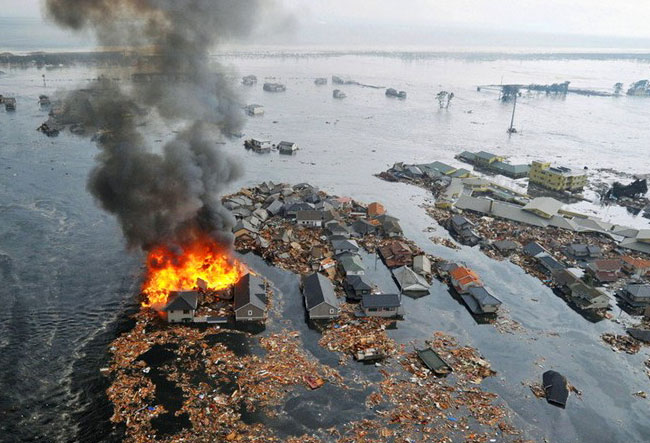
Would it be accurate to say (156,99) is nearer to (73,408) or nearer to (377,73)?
(73,408)

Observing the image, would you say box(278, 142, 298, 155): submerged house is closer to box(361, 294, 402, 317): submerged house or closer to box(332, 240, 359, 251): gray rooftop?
box(332, 240, 359, 251): gray rooftop

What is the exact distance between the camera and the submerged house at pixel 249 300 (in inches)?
1081

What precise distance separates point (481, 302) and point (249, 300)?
48.6ft

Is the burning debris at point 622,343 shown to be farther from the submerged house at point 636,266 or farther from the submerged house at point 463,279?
the submerged house at point 636,266

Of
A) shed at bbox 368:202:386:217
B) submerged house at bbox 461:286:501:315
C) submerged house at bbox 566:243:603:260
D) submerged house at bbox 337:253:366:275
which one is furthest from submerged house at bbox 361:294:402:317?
submerged house at bbox 566:243:603:260

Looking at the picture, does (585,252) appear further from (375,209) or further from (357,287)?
(357,287)

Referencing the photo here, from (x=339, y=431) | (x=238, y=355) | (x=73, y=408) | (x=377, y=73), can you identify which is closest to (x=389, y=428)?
(x=339, y=431)

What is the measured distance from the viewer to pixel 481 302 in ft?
98.1

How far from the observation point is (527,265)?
36.9m

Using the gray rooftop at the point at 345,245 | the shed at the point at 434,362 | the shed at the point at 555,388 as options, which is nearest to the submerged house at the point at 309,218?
the gray rooftop at the point at 345,245

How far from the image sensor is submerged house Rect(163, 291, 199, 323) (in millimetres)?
26812

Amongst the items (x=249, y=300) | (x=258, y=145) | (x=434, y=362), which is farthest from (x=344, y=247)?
(x=258, y=145)

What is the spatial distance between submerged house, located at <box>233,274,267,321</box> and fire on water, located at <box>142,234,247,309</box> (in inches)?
66.4

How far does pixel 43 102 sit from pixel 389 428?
306 feet
